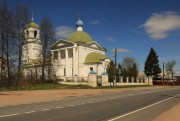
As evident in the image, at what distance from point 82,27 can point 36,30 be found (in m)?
11.8

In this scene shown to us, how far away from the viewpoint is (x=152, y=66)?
300 ft

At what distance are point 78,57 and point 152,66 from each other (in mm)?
36092

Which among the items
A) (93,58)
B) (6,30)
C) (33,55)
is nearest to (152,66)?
(93,58)

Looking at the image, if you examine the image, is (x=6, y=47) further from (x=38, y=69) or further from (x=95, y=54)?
(x=95, y=54)

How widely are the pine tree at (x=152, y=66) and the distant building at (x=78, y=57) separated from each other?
28.8 m

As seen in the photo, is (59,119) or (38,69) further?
(38,69)

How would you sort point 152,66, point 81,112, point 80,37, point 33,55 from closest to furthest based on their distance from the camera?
1. point 81,112
2. point 80,37
3. point 33,55
4. point 152,66

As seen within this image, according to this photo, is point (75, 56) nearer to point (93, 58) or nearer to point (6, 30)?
point (93, 58)

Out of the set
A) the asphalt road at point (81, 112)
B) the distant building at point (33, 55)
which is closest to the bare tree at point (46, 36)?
the distant building at point (33, 55)

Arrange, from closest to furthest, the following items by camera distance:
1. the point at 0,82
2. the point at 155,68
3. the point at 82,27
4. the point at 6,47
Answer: the point at 0,82 < the point at 6,47 < the point at 82,27 < the point at 155,68

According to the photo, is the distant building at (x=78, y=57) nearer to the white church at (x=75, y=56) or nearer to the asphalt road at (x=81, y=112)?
the white church at (x=75, y=56)

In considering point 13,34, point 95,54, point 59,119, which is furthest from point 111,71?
point 59,119

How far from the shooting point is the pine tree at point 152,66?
300 feet

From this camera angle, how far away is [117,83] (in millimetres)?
57469
